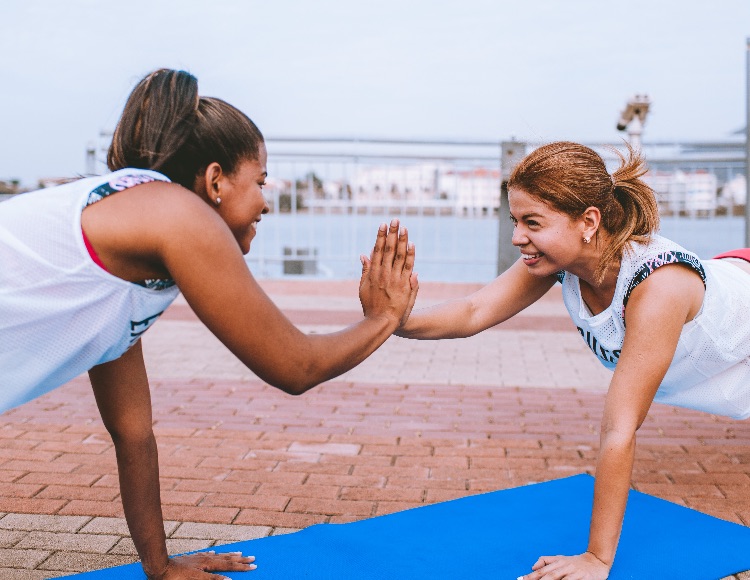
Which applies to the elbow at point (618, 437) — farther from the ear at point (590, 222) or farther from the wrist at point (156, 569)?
the wrist at point (156, 569)

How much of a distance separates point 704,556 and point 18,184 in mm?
8568

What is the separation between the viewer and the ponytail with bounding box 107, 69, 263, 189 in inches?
80.4

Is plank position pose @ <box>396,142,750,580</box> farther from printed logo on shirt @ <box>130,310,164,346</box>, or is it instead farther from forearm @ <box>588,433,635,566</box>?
printed logo on shirt @ <box>130,310,164,346</box>

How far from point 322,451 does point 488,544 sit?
4.57 ft

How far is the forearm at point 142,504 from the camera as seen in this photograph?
252cm

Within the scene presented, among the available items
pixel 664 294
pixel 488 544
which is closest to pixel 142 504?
pixel 488 544

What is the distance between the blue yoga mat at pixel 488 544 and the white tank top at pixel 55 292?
3.03ft

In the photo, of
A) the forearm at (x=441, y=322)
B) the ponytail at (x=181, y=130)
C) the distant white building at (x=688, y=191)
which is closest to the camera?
the ponytail at (x=181, y=130)

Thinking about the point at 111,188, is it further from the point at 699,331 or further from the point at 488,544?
the point at 699,331

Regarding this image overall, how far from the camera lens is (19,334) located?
197 cm

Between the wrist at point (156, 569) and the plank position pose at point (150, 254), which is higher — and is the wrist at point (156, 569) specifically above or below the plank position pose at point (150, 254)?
below

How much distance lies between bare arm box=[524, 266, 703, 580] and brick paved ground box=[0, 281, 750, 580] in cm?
100

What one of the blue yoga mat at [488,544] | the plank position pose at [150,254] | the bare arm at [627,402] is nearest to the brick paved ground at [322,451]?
the blue yoga mat at [488,544]

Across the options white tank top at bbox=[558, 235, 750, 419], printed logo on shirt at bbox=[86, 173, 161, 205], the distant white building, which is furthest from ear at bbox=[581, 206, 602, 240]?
the distant white building
